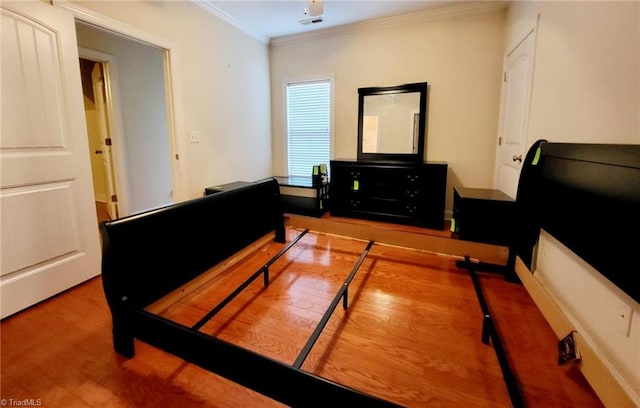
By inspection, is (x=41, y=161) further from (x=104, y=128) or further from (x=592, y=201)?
(x=592, y=201)

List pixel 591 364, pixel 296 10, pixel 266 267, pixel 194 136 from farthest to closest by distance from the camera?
pixel 296 10 → pixel 194 136 → pixel 266 267 → pixel 591 364

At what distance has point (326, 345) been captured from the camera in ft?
5.17

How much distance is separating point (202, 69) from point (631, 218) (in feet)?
11.9

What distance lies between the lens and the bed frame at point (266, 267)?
1036 mm

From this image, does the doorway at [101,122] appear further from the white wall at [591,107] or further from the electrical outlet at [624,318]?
the electrical outlet at [624,318]

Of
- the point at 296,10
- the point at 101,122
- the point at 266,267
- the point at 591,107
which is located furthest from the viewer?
the point at 101,122

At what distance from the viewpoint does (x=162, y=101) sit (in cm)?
392

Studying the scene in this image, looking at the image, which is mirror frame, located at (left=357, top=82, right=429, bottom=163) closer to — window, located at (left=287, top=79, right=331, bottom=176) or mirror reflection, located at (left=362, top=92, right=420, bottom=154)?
mirror reflection, located at (left=362, top=92, right=420, bottom=154)

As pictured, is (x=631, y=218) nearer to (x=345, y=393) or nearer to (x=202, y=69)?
(x=345, y=393)

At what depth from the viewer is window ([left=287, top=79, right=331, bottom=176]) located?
13.7 feet

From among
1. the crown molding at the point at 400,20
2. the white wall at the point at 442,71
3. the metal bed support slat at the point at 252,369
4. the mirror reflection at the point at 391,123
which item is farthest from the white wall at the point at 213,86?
the metal bed support slat at the point at 252,369

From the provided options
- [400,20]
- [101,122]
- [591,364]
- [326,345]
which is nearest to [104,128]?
[101,122]

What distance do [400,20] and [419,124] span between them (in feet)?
4.36

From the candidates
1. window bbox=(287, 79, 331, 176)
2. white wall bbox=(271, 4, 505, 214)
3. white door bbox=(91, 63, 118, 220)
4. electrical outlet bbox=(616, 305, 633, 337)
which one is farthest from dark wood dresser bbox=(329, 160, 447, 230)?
white door bbox=(91, 63, 118, 220)
